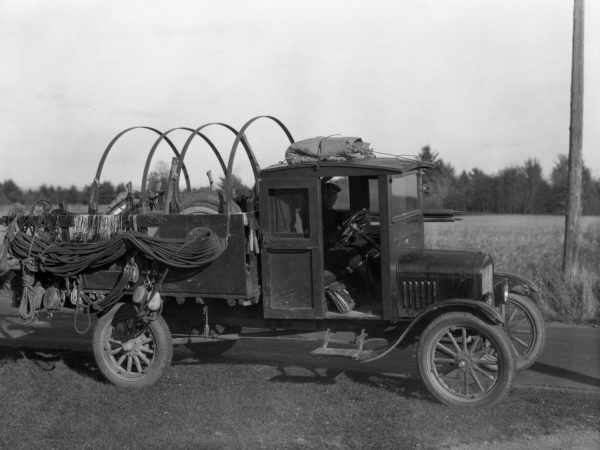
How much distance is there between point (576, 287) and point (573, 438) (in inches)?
220

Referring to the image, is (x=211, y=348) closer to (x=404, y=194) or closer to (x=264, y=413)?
(x=264, y=413)

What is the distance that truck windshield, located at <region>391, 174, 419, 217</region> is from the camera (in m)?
6.27

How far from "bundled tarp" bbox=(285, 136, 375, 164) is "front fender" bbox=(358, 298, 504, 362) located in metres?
1.57

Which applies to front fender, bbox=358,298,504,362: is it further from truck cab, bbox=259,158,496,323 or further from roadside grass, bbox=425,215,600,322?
roadside grass, bbox=425,215,600,322

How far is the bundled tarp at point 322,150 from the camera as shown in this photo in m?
6.25

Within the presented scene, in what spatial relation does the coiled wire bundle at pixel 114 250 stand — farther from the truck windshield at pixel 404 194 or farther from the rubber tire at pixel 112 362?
the truck windshield at pixel 404 194

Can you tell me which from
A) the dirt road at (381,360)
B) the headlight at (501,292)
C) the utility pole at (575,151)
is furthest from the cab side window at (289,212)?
the utility pole at (575,151)

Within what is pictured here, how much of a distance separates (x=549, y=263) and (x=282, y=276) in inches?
281

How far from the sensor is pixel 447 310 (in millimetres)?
5918

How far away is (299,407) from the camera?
580cm

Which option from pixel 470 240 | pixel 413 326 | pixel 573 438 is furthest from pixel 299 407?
pixel 470 240

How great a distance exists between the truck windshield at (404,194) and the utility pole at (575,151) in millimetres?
4540

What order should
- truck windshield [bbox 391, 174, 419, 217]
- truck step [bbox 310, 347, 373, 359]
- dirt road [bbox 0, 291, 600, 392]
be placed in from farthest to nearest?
dirt road [bbox 0, 291, 600, 392], truck windshield [bbox 391, 174, 419, 217], truck step [bbox 310, 347, 373, 359]

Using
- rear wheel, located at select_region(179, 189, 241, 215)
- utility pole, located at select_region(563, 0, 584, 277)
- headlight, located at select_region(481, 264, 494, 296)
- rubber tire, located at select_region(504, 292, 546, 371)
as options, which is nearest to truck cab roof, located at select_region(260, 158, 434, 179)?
rear wheel, located at select_region(179, 189, 241, 215)
